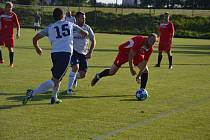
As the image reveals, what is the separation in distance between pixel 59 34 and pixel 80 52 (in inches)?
85.0

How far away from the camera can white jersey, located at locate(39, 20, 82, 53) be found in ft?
34.4

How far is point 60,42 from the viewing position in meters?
10.5

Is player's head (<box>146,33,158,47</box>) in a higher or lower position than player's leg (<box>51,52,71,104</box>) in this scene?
higher


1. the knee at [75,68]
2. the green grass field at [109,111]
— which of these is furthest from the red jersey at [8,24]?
the knee at [75,68]

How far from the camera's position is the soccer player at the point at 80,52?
1225cm

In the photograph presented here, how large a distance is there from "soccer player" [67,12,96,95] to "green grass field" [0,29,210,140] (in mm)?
442

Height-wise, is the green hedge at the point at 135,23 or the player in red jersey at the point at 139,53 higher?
the player in red jersey at the point at 139,53

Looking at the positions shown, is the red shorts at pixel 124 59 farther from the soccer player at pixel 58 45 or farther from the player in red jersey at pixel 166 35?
the player in red jersey at pixel 166 35

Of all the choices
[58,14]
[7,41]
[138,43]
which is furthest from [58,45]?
[7,41]

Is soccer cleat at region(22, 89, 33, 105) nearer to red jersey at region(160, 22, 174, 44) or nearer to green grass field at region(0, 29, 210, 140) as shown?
green grass field at region(0, 29, 210, 140)

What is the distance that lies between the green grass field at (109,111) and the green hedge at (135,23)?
43.6 m

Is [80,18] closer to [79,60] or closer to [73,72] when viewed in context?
[79,60]

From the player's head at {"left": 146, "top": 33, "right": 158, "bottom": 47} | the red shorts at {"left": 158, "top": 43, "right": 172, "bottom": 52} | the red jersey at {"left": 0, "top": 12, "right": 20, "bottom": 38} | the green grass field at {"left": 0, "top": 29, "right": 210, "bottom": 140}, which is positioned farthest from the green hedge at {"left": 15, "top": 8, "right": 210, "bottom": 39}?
the player's head at {"left": 146, "top": 33, "right": 158, "bottom": 47}

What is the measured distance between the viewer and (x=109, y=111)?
33.1 ft
